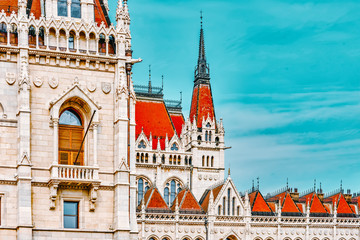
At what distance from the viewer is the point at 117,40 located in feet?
117

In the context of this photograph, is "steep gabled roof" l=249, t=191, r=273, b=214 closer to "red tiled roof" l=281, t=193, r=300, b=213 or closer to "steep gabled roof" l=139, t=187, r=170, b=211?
"red tiled roof" l=281, t=193, r=300, b=213

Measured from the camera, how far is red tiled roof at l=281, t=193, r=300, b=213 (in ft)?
251

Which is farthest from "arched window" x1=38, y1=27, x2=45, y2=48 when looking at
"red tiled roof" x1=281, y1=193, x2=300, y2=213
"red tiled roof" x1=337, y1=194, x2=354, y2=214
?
"red tiled roof" x1=337, y1=194, x2=354, y2=214

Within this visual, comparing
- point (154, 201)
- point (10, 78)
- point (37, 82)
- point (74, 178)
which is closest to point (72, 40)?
point (37, 82)

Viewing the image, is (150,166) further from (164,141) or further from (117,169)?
(117,169)

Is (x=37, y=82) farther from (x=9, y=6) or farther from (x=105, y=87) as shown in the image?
(x=9, y=6)

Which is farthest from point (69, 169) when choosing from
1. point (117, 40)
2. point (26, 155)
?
point (117, 40)

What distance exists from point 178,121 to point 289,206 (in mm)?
20859

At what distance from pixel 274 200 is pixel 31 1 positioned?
49.8m

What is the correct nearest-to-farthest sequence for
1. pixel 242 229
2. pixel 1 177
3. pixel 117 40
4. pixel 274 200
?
pixel 1 177, pixel 117 40, pixel 242 229, pixel 274 200

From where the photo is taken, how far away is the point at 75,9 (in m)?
36.5

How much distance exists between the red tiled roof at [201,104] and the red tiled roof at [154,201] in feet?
53.7

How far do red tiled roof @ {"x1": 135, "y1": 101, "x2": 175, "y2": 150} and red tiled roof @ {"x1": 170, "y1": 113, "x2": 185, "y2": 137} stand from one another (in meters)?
2.56

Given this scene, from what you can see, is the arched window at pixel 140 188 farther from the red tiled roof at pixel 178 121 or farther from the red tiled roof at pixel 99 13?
the red tiled roof at pixel 99 13
